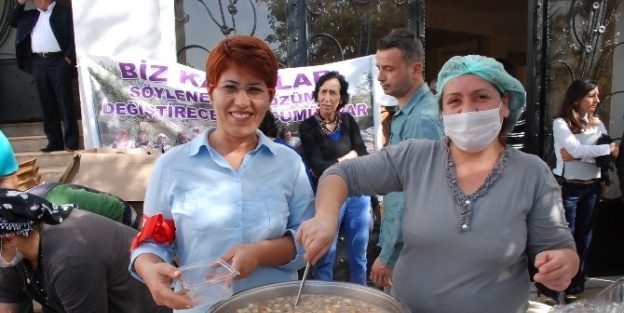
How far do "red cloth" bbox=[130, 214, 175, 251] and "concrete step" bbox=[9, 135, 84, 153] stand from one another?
3943 millimetres

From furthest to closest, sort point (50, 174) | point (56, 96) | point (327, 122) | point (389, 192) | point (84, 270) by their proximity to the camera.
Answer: point (56, 96), point (50, 174), point (327, 122), point (84, 270), point (389, 192)

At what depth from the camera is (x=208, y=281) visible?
3.67 ft

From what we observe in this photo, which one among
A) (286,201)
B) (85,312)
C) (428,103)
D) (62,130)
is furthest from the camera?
(62,130)

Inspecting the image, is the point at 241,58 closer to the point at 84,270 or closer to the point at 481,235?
the point at 481,235

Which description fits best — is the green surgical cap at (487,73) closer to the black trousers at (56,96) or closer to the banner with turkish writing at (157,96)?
the banner with turkish writing at (157,96)

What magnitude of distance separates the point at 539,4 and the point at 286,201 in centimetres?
382

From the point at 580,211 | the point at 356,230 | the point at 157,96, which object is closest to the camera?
the point at 356,230

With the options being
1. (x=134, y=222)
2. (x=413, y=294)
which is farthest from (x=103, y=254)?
(x=413, y=294)

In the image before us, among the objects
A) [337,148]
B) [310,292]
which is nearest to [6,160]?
[310,292]

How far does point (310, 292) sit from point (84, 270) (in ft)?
3.55

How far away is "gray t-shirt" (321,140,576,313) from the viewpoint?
1.22m

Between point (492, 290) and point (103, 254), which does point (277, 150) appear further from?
point (103, 254)

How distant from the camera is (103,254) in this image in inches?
76.5

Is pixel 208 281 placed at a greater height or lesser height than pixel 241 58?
lesser
